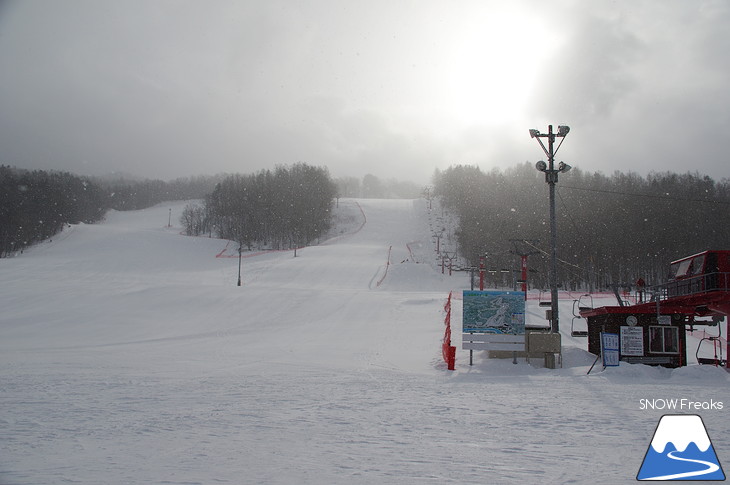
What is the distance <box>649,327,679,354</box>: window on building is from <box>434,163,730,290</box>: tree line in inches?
1365

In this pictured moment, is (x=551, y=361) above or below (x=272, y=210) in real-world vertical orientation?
below

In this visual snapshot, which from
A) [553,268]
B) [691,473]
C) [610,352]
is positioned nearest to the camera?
[691,473]

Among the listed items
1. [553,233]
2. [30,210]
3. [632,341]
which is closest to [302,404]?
[632,341]

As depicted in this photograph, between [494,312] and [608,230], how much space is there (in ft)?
183

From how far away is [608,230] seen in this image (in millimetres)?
62250

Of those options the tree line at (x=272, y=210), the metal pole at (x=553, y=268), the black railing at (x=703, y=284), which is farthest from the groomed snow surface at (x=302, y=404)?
the tree line at (x=272, y=210)

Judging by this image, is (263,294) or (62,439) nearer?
(62,439)

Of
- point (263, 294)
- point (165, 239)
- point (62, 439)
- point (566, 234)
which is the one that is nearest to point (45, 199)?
point (165, 239)

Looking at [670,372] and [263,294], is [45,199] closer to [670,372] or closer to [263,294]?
[263,294]

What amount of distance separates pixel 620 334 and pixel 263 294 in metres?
21.0

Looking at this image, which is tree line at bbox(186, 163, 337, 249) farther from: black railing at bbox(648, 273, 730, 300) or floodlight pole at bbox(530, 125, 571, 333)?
black railing at bbox(648, 273, 730, 300)

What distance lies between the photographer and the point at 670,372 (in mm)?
12055
